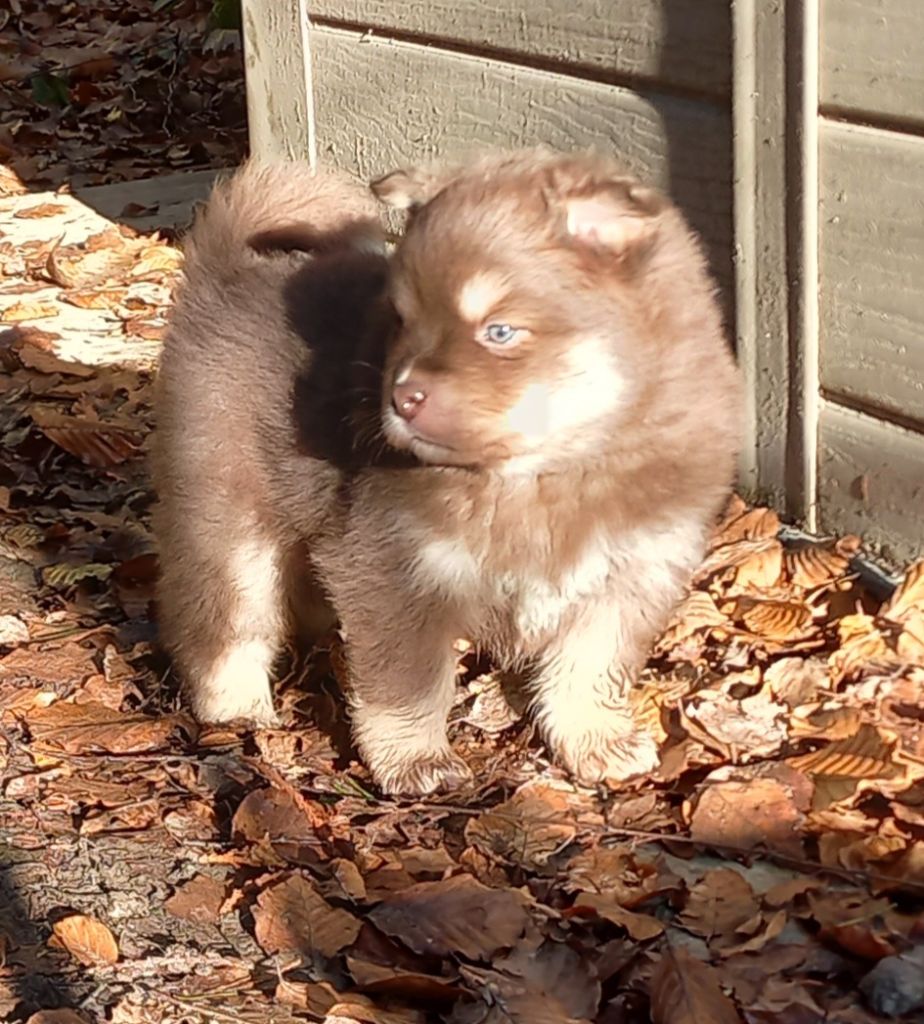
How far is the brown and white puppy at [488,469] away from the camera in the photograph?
2719 millimetres

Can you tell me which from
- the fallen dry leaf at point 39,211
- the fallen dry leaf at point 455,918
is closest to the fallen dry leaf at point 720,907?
the fallen dry leaf at point 455,918

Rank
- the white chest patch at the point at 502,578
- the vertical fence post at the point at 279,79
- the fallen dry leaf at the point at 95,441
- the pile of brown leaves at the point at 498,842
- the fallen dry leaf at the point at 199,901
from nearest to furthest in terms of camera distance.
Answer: the pile of brown leaves at the point at 498,842, the fallen dry leaf at the point at 199,901, the white chest patch at the point at 502,578, the fallen dry leaf at the point at 95,441, the vertical fence post at the point at 279,79

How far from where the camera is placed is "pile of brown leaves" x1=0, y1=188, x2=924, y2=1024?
2580 mm

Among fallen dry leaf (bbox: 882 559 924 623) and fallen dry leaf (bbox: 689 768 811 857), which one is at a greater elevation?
fallen dry leaf (bbox: 882 559 924 623)

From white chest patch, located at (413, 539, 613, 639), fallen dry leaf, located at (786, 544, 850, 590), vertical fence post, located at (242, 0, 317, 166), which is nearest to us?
white chest patch, located at (413, 539, 613, 639)

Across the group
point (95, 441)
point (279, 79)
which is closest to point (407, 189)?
point (95, 441)

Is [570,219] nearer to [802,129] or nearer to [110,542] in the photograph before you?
[802,129]

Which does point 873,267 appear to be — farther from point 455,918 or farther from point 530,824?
point 455,918

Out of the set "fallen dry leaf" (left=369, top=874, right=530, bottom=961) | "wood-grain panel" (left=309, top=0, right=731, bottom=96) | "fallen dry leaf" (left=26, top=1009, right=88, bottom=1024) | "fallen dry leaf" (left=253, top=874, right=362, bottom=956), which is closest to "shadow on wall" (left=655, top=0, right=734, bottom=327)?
"wood-grain panel" (left=309, top=0, right=731, bottom=96)

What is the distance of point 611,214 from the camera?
277 centimetres

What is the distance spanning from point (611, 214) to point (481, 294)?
273 mm

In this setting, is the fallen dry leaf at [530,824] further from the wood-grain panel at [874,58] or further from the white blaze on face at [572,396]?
the wood-grain panel at [874,58]

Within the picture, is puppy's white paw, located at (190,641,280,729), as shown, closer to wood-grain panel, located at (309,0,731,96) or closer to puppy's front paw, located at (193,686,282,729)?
puppy's front paw, located at (193,686,282,729)

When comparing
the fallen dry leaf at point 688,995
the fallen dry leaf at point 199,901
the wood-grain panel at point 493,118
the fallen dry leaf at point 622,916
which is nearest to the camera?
the fallen dry leaf at point 688,995
